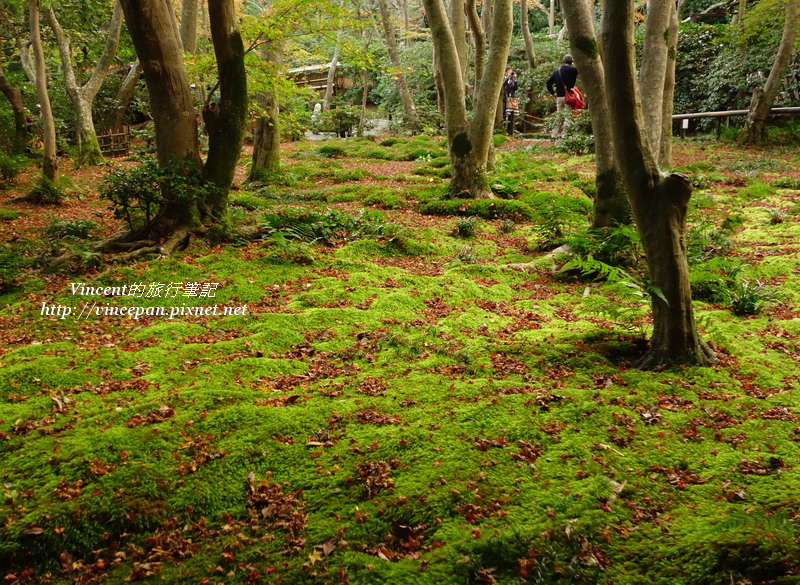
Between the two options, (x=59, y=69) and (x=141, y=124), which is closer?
(x=59, y=69)

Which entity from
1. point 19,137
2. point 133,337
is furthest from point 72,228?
point 19,137

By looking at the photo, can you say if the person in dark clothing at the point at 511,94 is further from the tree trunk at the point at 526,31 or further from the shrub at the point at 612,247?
the shrub at the point at 612,247

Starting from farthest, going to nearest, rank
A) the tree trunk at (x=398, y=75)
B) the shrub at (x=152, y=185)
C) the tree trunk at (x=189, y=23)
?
the tree trunk at (x=398, y=75) < the tree trunk at (x=189, y=23) < the shrub at (x=152, y=185)

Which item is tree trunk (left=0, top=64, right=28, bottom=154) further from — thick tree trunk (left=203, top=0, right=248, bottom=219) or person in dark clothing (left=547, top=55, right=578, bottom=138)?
person in dark clothing (left=547, top=55, right=578, bottom=138)

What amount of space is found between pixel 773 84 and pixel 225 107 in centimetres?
1662

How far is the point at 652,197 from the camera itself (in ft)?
13.1

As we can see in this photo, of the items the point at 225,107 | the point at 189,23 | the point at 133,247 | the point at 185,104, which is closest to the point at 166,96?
the point at 185,104

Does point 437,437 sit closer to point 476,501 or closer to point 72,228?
point 476,501

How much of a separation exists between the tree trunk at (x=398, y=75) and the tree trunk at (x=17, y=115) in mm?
12982

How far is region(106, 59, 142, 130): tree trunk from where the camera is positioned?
60.0 feet

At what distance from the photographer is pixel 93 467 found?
9.50 ft

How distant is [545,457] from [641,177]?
7.76ft

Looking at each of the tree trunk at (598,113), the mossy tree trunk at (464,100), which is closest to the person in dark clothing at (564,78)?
the mossy tree trunk at (464,100)

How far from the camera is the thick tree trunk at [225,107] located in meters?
7.44
